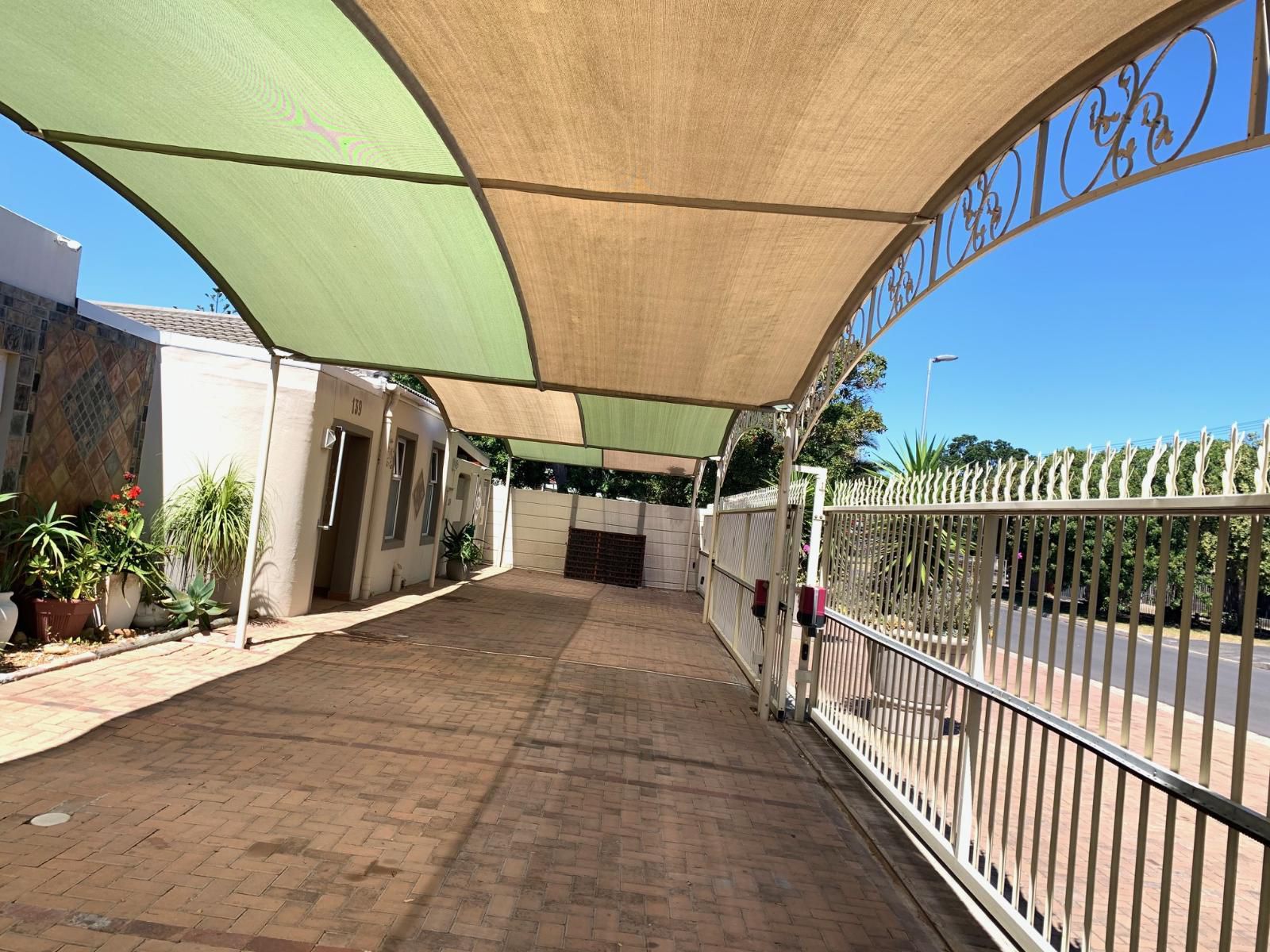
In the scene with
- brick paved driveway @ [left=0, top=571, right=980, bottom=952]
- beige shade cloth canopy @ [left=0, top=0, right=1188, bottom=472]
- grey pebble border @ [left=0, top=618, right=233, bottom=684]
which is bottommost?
brick paved driveway @ [left=0, top=571, right=980, bottom=952]

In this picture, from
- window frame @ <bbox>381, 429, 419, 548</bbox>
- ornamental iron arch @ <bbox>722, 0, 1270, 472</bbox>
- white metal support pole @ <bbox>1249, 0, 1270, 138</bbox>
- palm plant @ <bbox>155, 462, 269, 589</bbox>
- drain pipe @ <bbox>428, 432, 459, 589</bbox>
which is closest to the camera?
white metal support pole @ <bbox>1249, 0, 1270, 138</bbox>

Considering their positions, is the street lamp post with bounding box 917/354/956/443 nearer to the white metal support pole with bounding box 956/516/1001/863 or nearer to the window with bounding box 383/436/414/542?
the window with bounding box 383/436/414/542

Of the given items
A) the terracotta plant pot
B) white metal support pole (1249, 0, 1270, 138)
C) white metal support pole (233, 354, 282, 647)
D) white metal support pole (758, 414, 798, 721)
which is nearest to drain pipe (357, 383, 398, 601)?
white metal support pole (233, 354, 282, 647)

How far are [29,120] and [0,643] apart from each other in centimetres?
340

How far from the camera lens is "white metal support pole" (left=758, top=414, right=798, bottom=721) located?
24.9 feet

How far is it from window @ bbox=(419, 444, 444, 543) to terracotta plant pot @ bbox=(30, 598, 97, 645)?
25.2 ft

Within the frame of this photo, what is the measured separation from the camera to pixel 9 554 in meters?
6.66

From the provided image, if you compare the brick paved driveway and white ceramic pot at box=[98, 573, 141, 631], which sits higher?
white ceramic pot at box=[98, 573, 141, 631]

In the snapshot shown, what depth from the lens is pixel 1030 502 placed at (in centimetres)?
378

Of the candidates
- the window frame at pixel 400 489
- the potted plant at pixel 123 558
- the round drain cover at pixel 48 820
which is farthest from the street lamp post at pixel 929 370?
the round drain cover at pixel 48 820

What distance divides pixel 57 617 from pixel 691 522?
14.8 meters

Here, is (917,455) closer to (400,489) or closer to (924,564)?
(924,564)

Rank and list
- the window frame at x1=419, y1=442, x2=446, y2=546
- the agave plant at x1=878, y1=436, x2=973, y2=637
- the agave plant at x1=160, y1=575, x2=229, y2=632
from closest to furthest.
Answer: the agave plant at x1=878, y1=436, x2=973, y2=637 → the agave plant at x1=160, y1=575, x2=229, y2=632 → the window frame at x1=419, y1=442, x2=446, y2=546

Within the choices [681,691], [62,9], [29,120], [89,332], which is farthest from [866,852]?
[89,332]
